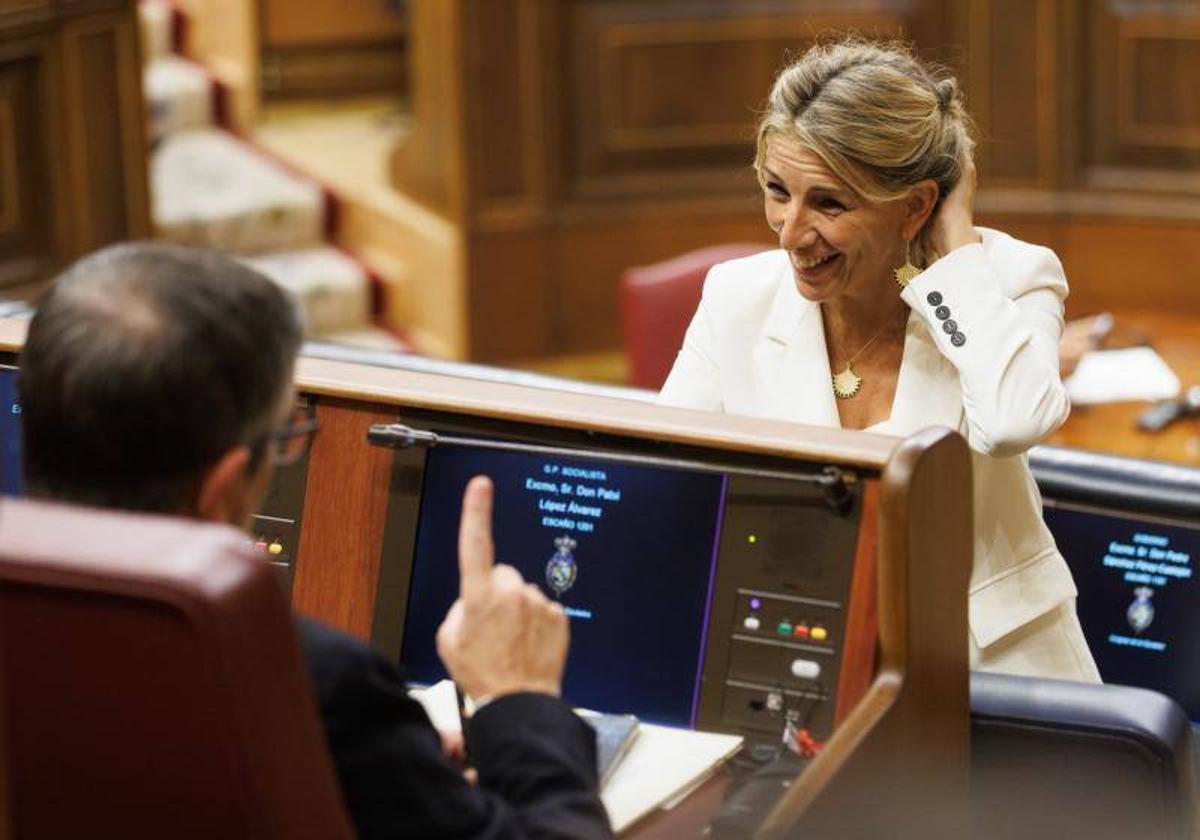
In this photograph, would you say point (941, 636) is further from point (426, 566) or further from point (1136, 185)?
point (1136, 185)

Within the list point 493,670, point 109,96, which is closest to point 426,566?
point 493,670

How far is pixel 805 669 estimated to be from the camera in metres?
1.99

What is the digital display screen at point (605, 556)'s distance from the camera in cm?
207

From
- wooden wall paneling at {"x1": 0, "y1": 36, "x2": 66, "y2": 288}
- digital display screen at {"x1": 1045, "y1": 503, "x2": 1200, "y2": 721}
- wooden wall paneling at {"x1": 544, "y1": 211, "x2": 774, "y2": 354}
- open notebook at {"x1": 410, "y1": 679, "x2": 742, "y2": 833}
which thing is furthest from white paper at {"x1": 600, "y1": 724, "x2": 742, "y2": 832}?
wooden wall paneling at {"x1": 544, "y1": 211, "x2": 774, "y2": 354}

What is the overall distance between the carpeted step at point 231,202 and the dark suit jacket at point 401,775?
16.4 feet

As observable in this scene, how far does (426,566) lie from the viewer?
2184 mm

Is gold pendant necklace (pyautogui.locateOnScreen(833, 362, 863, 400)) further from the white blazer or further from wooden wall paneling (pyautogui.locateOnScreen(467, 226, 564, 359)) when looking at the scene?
wooden wall paneling (pyautogui.locateOnScreen(467, 226, 564, 359))

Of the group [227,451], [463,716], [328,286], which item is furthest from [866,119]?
[328,286]

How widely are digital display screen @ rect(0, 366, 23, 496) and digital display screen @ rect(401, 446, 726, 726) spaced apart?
489 mm

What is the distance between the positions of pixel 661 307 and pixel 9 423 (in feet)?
6.86

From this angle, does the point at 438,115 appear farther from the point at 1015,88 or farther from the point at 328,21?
the point at 328,21

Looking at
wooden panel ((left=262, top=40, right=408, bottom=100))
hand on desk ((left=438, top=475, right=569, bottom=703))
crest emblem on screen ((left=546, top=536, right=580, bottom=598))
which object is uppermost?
wooden panel ((left=262, top=40, right=408, bottom=100))

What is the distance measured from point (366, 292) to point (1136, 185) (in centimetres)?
243

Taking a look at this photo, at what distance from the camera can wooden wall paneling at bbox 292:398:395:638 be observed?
7.16 ft
